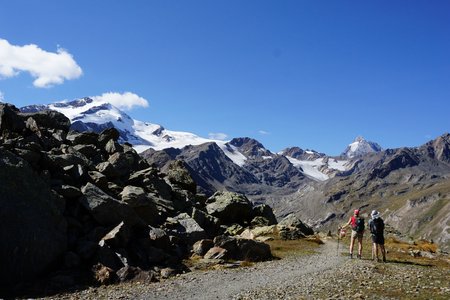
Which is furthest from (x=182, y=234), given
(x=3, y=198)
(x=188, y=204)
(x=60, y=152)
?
(x=3, y=198)

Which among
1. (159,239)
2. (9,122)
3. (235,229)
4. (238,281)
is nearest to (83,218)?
(159,239)

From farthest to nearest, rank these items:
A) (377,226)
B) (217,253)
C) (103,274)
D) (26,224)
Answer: (217,253) → (377,226) → (103,274) → (26,224)

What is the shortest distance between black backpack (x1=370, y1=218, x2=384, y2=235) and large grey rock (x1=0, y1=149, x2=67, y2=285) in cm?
2605

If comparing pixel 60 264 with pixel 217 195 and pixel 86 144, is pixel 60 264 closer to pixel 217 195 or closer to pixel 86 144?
pixel 86 144

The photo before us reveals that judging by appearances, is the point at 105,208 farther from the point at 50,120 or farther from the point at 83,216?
the point at 50,120

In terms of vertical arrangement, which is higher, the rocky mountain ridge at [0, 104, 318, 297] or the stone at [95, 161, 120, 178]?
the stone at [95, 161, 120, 178]

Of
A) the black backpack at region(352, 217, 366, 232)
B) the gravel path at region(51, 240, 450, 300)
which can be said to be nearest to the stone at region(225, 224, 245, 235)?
the black backpack at region(352, 217, 366, 232)

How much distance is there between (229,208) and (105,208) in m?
29.1

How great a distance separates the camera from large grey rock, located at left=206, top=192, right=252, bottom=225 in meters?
62.6

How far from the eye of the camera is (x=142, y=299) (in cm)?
2614

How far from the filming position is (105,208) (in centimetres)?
3669

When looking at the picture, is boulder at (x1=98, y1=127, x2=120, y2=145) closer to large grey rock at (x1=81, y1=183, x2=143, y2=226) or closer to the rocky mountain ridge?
the rocky mountain ridge

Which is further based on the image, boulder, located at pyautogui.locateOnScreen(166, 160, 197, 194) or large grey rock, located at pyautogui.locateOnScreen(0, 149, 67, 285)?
boulder, located at pyautogui.locateOnScreen(166, 160, 197, 194)

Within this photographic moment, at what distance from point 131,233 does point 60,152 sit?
13.3 m
